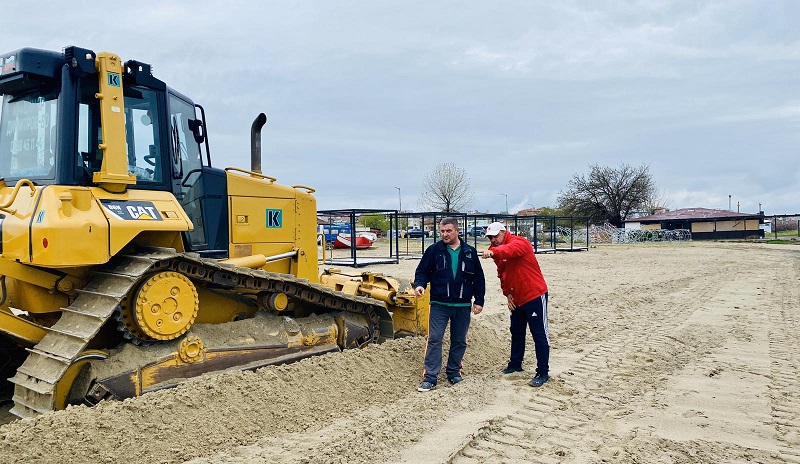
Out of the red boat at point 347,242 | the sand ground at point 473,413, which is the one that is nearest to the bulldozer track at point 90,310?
the sand ground at point 473,413

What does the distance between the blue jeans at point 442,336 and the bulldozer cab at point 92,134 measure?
2272mm

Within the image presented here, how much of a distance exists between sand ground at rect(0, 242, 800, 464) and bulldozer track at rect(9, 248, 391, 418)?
0.35 metres

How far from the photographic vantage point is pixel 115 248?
484cm

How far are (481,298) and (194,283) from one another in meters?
2.90

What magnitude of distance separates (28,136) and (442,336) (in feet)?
13.9

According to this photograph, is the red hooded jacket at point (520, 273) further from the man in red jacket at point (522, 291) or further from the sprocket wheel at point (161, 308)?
the sprocket wheel at point (161, 308)

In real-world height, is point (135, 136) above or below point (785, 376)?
above

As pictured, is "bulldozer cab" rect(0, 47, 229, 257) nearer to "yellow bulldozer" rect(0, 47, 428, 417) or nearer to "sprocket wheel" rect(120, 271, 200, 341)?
"yellow bulldozer" rect(0, 47, 428, 417)

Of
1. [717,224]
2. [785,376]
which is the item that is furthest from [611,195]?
[785,376]

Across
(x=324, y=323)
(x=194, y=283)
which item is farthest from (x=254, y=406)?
(x=324, y=323)

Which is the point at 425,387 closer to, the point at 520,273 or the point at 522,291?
the point at 522,291

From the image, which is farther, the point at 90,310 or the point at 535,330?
the point at 535,330

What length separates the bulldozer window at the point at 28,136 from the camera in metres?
5.08

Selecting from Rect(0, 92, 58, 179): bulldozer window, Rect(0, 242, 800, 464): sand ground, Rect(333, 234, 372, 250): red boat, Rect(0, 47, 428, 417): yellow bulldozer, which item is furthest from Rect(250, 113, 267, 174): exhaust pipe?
Rect(333, 234, 372, 250): red boat
